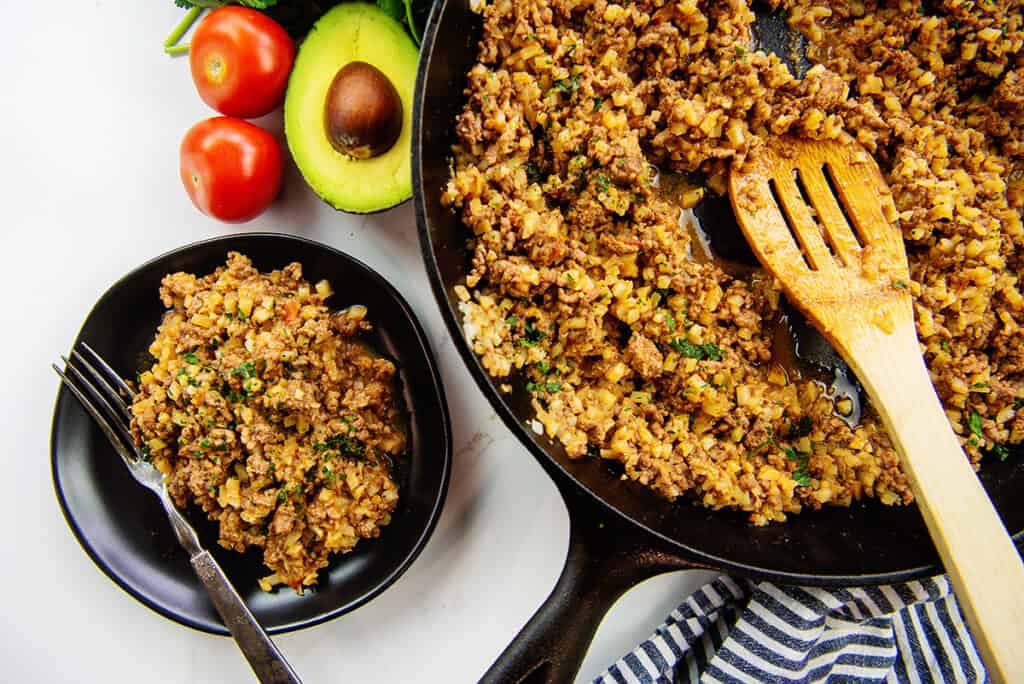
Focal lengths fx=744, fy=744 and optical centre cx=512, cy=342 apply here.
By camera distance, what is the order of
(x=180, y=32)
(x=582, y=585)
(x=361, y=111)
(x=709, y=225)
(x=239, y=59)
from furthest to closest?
(x=180, y=32) → (x=239, y=59) → (x=709, y=225) → (x=361, y=111) → (x=582, y=585)

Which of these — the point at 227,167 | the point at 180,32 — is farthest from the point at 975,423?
the point at 180,32

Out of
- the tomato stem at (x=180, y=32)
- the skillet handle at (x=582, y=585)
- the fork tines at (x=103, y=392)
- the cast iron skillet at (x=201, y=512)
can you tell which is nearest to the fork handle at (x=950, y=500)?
the skillet handle at (x=582, y=585)

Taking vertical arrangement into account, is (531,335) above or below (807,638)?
above

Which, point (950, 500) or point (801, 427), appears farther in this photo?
point (801, 427)

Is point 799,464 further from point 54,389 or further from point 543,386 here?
point 54,389

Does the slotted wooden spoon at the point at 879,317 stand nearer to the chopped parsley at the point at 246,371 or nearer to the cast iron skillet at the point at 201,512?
the cast iron skillet at the point at 201,512

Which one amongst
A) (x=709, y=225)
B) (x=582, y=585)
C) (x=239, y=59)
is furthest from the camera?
(x=239, y=59)

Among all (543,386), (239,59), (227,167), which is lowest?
(543,386)
